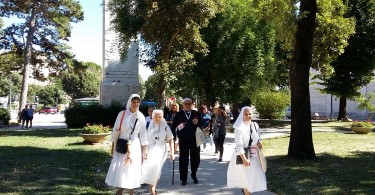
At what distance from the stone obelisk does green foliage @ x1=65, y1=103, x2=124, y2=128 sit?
0.93 meters

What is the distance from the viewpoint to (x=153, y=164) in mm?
7812

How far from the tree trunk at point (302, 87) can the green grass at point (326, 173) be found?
511 mm

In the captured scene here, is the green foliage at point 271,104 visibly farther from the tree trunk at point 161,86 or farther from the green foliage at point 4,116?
the green foliage at point 4,116

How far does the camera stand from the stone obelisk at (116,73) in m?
26.8

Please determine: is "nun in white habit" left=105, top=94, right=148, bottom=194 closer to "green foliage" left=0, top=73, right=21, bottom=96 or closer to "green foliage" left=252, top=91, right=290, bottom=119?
"green foliage" left=252, top=91, right=290, bottom=119

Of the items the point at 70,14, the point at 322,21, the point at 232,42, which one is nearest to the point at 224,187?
the point at 322,21

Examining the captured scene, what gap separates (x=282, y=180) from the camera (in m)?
9.64

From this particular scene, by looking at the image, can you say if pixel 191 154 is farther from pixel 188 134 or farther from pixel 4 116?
pixel 4 116

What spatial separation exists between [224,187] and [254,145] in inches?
82.1

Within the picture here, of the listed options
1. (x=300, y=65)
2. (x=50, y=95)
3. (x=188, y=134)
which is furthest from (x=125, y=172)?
(x=50, y=95)

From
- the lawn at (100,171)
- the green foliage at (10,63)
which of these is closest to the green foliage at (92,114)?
the lawn at (100,171)

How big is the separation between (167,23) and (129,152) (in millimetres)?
13999

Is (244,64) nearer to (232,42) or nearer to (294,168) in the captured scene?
(232,42)

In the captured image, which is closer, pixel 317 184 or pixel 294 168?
pixel 317 184
